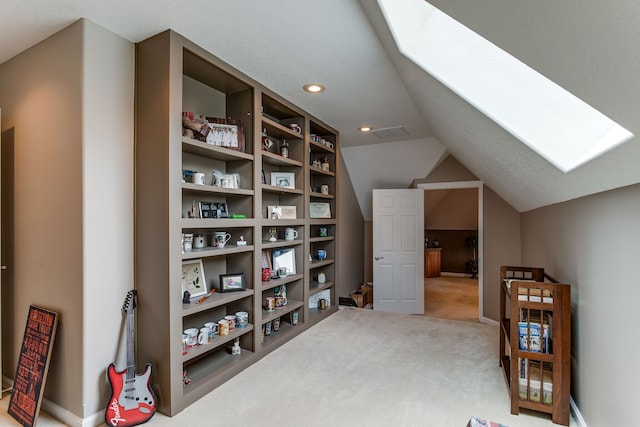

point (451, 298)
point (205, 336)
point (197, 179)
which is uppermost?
point (197, 179)

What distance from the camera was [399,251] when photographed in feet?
16.1

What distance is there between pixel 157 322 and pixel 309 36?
2.13 m

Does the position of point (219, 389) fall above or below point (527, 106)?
below

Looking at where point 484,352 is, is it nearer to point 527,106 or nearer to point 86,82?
point 527,106

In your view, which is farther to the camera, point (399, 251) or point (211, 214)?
point (399, 251)

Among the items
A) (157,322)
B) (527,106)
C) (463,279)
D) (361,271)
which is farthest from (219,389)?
(463,279)

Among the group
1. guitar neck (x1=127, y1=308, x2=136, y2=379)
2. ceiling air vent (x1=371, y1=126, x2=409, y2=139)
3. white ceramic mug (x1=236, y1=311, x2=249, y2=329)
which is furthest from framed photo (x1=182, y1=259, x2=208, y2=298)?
ceiling air vent (x1=371, y1=126, x2=409, y2=139)

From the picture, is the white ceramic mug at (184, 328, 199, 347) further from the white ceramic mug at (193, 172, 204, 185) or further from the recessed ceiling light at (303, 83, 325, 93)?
the recessed ceiling light at (303, 83, 325, 93)

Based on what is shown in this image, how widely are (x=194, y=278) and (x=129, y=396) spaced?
2.94 feet

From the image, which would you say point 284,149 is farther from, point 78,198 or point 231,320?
point 78,198

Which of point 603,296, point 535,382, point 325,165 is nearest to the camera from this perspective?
point 603,296

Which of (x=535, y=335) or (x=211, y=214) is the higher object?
(x=211, y=214)

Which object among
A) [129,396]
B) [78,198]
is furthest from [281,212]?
[129,396]

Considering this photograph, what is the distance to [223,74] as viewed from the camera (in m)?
2.55
